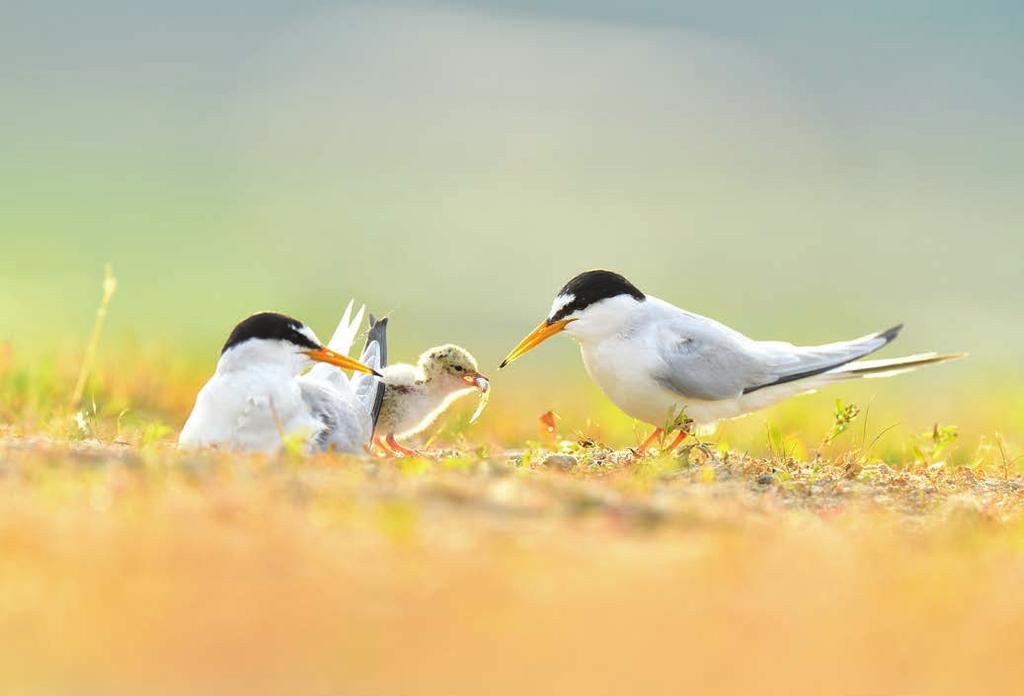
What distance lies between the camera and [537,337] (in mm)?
7801

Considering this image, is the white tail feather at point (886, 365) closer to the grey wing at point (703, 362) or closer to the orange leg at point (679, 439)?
the grey wing at point (703, 362)

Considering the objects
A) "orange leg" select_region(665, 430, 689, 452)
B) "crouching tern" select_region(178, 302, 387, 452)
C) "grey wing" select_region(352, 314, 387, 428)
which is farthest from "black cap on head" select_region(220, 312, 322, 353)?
"orange leg" select_region(665, 430, 689, 452)

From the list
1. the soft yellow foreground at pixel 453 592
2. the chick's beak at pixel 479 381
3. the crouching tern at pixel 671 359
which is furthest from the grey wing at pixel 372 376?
the soft yellow foreground at pixel 453 592

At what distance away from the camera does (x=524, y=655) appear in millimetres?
3330

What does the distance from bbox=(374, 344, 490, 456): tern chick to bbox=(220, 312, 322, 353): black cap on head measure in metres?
1.97

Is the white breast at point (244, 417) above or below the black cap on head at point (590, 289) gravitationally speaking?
below

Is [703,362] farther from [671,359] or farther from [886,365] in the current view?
[886,365]

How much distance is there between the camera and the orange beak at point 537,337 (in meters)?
7.76

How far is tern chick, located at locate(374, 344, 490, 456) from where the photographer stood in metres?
8.37

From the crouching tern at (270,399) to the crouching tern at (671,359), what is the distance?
1540 mm

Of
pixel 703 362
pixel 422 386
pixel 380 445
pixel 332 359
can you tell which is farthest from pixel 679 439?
pixel 332 359

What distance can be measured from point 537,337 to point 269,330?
1973 millimetres

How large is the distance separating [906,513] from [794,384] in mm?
1915

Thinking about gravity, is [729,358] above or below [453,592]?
above
